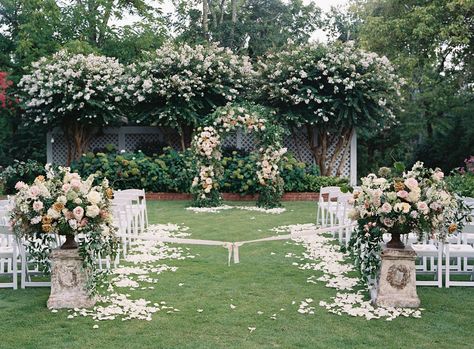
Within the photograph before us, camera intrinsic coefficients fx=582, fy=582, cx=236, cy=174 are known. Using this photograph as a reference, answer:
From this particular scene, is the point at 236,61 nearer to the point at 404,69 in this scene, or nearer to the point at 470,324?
the point at 404,69

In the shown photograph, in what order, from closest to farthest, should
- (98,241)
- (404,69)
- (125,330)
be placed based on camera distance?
(125,330), (98,241), (404,69)

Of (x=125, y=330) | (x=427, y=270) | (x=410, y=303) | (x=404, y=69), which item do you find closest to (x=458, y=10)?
(x=404, y=69)

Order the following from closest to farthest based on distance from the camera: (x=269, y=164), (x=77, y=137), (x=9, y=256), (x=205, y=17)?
(x=9, y=256) < (x=269, y=164) < (x=77, y=137) < (x=205, y=17)

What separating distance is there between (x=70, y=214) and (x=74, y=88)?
40.9ft

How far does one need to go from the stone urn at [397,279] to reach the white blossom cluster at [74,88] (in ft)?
42.8

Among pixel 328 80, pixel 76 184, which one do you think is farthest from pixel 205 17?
pixel 76 184

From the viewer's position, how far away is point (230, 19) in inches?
1214

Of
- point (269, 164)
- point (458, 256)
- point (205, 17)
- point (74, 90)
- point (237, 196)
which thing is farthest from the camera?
point (205, 17)

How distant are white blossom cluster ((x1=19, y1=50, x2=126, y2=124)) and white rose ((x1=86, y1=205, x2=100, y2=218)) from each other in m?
12.1

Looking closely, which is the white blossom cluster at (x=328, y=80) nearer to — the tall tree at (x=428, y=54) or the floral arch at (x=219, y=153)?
the floral arch at (x=219, y=153)

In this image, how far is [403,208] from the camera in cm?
542

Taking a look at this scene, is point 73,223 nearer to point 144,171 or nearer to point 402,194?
point 402,194

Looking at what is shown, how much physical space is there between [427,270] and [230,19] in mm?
25630

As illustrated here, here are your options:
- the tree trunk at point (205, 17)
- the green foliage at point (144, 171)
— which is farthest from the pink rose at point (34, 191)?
the tree trunk at point (205, 17)
